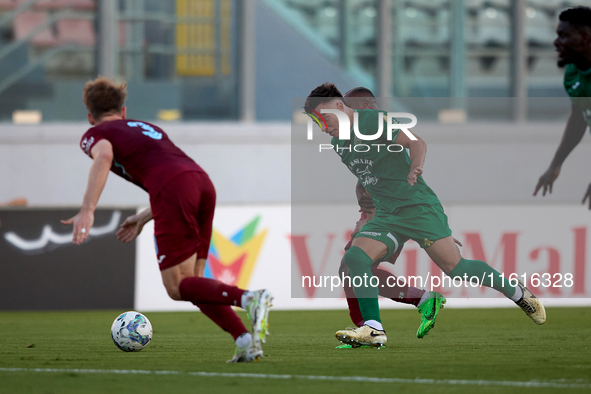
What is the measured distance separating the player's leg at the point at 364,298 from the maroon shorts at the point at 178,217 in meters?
1.36

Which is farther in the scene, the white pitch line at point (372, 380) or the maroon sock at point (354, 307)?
the maroon sock at point (354, 307)

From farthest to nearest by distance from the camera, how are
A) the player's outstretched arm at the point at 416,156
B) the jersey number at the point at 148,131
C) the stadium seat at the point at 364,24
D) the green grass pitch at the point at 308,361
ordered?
the stadium seat at the point at 364,24 → the player's outstretched arm at the point at 416,156 → the jersey number at the point at 148,131 → the green grass pitch at the point at 308,361

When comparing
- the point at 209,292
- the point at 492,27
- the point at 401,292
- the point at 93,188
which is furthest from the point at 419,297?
the point at 492,27

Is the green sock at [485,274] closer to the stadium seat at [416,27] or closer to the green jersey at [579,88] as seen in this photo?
the green jersey at [579,88]

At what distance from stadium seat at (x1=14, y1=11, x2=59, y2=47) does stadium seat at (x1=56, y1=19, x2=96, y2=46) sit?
0.16m

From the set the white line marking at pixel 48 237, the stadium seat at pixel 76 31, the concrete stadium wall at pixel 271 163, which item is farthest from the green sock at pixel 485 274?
the stadium seat at pixel 76 31

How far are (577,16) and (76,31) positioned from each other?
10.1 m

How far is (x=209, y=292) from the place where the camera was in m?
4.48

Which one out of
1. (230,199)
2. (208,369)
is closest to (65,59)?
(230,199)

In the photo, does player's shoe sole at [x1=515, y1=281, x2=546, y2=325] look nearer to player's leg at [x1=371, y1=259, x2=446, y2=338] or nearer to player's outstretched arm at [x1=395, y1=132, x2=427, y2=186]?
player's leg at [x1=371, y1=259, x2=446, y2=338]

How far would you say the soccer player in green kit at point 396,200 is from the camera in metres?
5.86

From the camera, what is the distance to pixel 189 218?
455 centimetres

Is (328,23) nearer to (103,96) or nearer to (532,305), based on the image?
(532,305)

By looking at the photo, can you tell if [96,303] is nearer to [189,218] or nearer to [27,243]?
[27,243]
